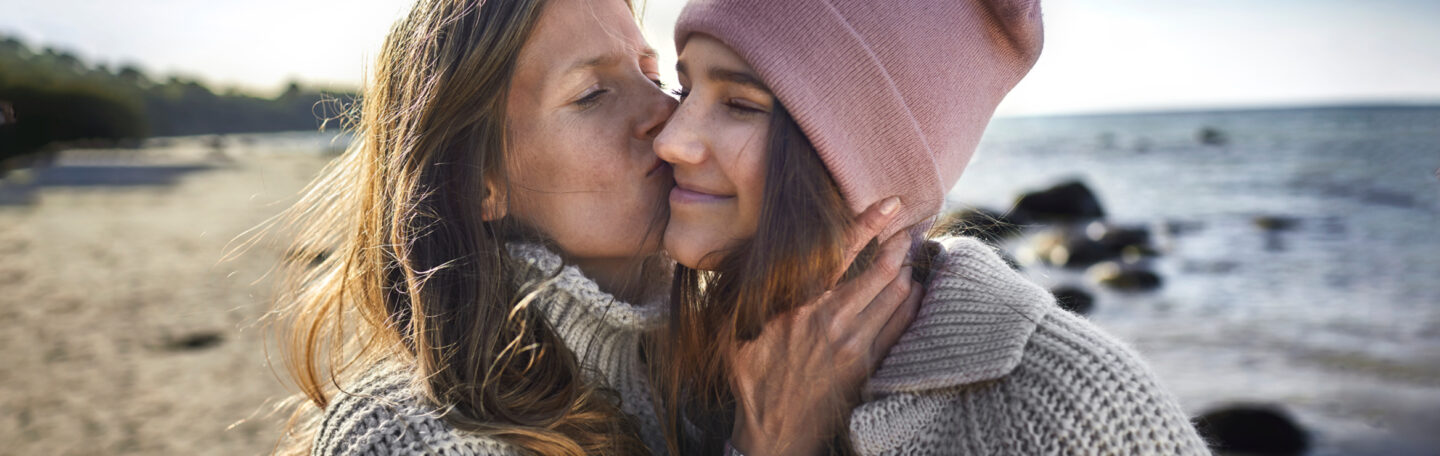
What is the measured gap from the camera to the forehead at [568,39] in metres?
2.17

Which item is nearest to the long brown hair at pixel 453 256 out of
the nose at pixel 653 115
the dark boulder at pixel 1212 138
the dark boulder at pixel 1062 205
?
the nose at pixel 653 115

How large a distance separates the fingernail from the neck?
809 millimetres

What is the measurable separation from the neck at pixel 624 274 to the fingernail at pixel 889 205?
81 cm

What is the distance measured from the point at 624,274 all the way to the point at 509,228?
333mm

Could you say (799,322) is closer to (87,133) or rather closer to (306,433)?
(306,433)

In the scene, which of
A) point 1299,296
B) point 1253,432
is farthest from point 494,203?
point 1299,296

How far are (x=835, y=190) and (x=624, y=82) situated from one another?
75 centimetres

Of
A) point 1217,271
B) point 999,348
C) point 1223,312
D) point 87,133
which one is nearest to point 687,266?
point 999,348

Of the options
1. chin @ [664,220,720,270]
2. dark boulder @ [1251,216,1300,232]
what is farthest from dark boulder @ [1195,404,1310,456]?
dark boulder @ [1251,216,1300,232]

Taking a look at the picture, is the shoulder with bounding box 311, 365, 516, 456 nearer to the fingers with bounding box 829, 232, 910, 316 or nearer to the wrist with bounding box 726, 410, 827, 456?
the wrist with bounding box 726, 410, 827, 456

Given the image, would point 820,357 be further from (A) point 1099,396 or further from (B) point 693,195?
(A) point 1099,396

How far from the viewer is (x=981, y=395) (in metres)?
1.79

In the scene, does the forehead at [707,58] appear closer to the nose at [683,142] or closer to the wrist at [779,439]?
the nose at [683,142]

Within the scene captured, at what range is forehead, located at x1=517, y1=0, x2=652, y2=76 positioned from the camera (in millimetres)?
2172
